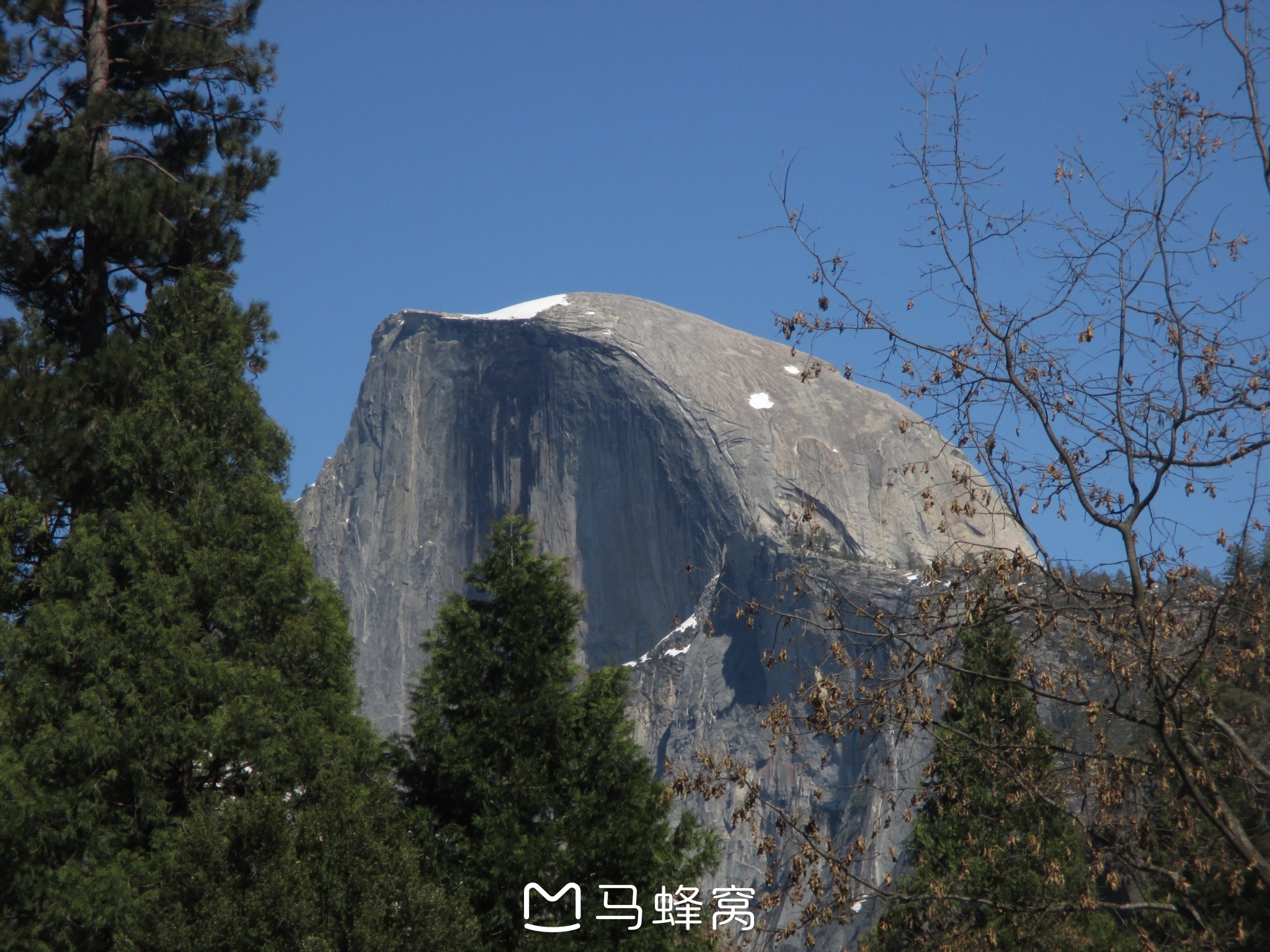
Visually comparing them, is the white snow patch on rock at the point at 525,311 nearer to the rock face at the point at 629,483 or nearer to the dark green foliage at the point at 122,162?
the rock face at the point at 629,483

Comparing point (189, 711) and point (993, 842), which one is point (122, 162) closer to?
point (189, 711)

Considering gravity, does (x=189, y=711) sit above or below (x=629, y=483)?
below

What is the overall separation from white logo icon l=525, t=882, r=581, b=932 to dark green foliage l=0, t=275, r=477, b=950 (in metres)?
1.21

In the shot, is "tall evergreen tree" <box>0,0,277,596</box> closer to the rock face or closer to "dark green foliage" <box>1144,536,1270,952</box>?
"dark green foliage" <box>1144,536,1270,952</box>

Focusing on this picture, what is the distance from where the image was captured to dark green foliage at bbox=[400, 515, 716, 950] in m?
13.5

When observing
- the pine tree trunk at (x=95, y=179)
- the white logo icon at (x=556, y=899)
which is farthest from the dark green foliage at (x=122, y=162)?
the white logo icon at (x=556, y=899)

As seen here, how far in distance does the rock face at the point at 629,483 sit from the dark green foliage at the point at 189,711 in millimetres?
81878

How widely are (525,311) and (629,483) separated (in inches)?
889

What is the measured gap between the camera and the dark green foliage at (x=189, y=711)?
446 inches

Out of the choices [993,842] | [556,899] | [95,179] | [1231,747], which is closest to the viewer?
[1231,747]

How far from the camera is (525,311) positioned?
402ft

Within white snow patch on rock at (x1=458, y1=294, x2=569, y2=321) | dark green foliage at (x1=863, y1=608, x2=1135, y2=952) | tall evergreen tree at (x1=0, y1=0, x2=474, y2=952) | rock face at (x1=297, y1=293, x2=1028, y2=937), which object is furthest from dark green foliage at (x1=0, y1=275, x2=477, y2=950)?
white snow patch on rock at (x1=458, y1=294, x2=569, y2=321)

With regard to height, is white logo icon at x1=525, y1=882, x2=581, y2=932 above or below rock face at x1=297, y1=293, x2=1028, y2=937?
below

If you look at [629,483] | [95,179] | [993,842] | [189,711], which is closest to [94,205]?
[95,179]
